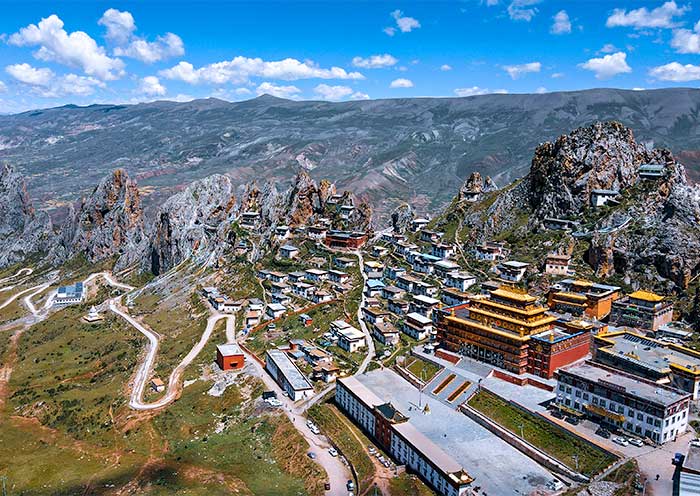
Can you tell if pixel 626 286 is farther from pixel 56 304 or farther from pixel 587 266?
pixel 56 304

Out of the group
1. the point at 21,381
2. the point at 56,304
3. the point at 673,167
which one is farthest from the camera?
the point at 56,304

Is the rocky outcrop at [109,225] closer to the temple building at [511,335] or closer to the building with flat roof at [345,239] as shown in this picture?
the building with flat roof at [345,239]

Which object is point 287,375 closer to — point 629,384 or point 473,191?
point 629,384

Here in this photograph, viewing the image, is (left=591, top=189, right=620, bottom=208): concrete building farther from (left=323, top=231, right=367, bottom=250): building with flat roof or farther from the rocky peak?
(left=323, top=231, right=367, bottom=250): building with flat roof

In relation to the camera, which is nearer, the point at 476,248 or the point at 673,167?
the point at 673,167

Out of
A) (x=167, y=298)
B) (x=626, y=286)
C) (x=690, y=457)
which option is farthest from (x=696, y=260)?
(x=167, y=298)

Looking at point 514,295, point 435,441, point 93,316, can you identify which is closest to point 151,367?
point 93,316

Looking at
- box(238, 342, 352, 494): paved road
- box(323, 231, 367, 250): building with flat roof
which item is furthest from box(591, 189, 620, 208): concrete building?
box(238, 342, 352, 494): paved road
